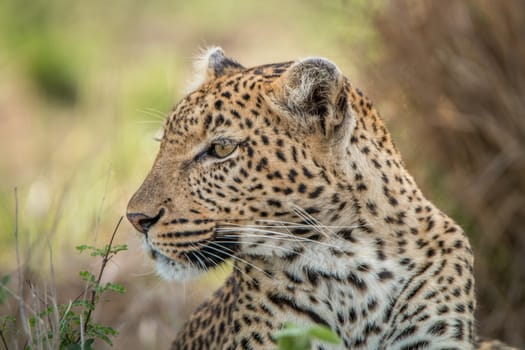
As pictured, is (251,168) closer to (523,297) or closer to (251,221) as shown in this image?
(251,221)

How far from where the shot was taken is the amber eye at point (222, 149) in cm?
471

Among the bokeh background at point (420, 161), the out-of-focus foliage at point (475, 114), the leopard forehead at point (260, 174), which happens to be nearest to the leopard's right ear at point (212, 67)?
the leopard forehead at point (260, 174)

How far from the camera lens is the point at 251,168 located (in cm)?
466

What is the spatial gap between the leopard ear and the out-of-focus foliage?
10.2 ft

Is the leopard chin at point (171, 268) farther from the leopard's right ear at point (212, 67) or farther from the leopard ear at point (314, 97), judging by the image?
the leopard's right ear at point (212, 67)

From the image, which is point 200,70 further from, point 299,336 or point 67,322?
point 299,336

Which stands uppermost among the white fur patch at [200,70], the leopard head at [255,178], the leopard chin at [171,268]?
the white fur patch at [200,70]

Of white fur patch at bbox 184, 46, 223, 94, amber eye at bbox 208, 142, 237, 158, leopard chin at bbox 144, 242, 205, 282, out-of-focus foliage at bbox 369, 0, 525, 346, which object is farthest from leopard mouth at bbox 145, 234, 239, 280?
out-of-focus foliage at bbox 369, 0, 525, 346

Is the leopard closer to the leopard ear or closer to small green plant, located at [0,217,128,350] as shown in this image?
the leopard ear

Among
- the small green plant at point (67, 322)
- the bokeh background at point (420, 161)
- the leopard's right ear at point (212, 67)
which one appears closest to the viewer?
the small green plant at point (67, 322)

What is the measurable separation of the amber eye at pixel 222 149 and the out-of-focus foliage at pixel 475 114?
3317mm

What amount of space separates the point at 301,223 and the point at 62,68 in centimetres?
1029

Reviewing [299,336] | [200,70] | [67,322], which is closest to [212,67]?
[200,70]

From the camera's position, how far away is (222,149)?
473 cm
